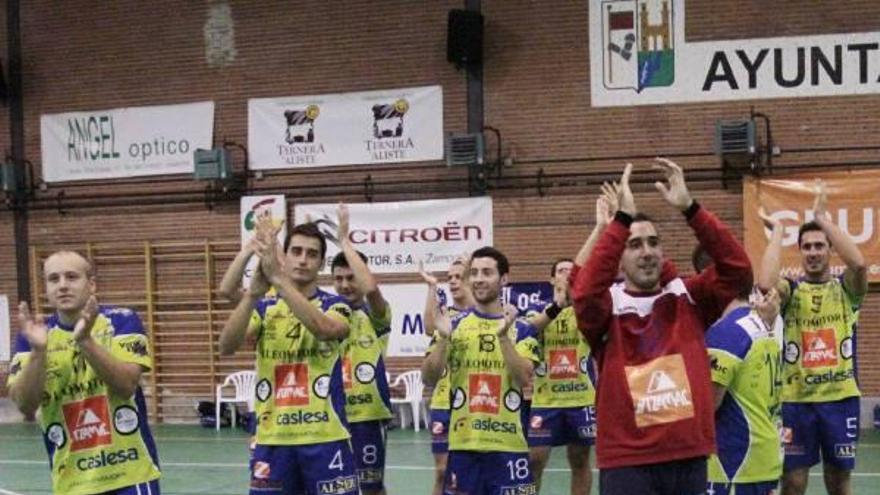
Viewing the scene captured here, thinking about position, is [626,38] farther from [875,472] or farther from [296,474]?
[296,474]

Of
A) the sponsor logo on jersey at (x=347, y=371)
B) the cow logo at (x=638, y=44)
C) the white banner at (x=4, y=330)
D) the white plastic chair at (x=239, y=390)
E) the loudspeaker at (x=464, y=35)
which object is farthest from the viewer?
the white banner at (x=4, y=330)

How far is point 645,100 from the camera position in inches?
593

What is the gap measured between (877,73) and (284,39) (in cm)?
782

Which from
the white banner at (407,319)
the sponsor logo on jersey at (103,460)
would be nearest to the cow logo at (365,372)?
the sponsor logo on jersey at (103,460)

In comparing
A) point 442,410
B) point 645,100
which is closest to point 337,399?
point 442,410

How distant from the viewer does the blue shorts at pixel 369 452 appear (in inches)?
299

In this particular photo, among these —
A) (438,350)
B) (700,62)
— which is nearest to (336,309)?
(438,350)

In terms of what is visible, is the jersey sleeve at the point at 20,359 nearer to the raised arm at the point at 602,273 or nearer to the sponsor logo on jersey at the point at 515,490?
the raised arm at the point at 602,273

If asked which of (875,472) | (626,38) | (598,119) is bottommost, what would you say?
(875,472)

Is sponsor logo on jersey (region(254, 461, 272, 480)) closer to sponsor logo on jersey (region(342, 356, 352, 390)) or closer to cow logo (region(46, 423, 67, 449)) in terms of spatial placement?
cow logo (region(46, 423, 67, 449))

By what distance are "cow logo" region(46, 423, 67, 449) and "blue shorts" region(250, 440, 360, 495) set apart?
108cm

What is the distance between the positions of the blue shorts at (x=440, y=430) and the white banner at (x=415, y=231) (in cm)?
724

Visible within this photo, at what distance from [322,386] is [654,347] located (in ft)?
6.10

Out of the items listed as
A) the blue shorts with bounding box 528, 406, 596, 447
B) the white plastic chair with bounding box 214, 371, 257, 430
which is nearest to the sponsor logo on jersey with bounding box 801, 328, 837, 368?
the blue shorts with bounding box 528, 406, 596, 447
